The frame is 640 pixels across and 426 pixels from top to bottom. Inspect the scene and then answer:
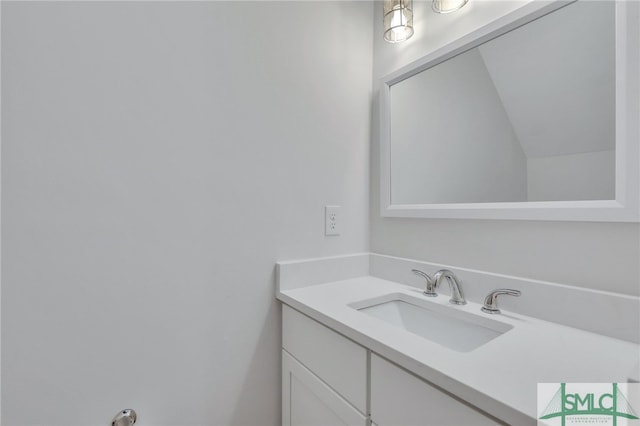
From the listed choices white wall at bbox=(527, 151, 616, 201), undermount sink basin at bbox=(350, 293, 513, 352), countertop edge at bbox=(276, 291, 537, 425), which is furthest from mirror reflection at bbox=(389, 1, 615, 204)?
countertop edge at bbox=(276, 291, 537, 425)

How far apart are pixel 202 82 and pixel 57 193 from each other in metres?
0.50

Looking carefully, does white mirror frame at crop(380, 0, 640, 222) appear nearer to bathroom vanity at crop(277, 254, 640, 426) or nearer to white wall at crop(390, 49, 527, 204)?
white wall at crop(390, 49, 527, 204)

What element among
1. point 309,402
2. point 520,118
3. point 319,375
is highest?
point 520,118

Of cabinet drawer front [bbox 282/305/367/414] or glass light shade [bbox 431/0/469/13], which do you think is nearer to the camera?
cabinet drawer front [bbox 282/305/367/414]

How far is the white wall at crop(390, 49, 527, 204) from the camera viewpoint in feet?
3.00

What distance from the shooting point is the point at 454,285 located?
903 mm

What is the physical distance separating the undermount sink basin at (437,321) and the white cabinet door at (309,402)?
26 centimetres

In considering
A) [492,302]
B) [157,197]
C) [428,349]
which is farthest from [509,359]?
[157,197]

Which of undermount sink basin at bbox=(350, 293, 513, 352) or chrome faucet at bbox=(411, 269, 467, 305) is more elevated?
chrome faucet at bbox=(411, 269, 467, 305)

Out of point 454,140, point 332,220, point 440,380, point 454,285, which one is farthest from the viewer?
point 332,220

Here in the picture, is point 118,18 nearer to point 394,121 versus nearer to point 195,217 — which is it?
point 195,217

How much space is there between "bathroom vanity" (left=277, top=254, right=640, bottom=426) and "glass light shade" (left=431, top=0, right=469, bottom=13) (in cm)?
88

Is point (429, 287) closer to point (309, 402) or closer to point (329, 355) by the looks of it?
point (329, 355)

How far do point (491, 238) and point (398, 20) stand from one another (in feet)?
2.89
